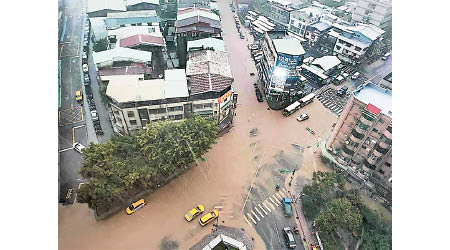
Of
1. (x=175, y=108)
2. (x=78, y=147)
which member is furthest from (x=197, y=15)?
(x=78, y=147)

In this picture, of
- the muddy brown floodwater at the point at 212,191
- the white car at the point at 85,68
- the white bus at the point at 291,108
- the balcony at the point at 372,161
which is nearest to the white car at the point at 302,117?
the muddy brown floodwater at the point at 212,191

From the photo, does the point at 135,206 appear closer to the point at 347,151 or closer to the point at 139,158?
the point at 139,158

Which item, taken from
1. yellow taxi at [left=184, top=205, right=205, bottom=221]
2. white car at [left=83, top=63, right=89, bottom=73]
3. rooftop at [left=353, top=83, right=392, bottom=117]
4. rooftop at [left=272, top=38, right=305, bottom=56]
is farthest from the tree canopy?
white car at [left=83, top=63, right=89, bottom=73]

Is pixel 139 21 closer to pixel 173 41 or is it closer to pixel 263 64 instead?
pixel 173 41

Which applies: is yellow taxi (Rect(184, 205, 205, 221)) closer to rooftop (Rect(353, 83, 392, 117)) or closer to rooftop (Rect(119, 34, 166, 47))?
rooftop (Rect(353, 83, 392, 117))

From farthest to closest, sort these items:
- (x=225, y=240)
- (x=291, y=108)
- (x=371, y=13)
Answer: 1. (x=371, y=13)
2. (x=291, y=108)
3. (x=225, y=240)

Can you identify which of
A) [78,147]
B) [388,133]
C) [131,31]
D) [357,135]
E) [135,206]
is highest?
Result: [131,31]
